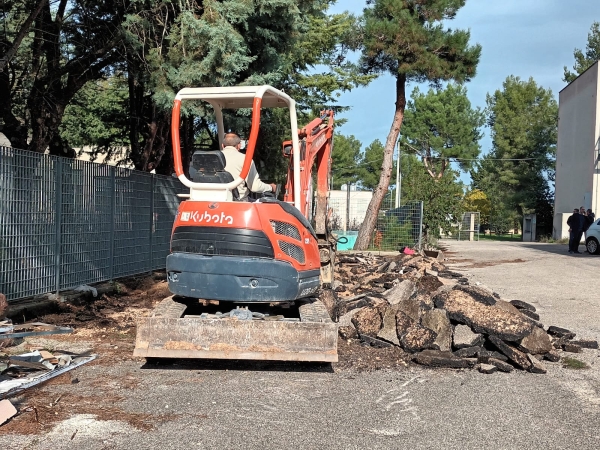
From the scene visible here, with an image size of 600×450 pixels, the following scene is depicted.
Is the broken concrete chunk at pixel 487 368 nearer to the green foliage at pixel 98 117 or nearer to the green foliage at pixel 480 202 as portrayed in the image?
the green foliage at pixel 98 117

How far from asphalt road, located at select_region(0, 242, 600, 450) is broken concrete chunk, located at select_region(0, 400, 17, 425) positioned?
29cm

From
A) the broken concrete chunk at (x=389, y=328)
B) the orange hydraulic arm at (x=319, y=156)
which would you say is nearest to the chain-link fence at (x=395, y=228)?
the orange hydraulic arm at (x=319, y=156)

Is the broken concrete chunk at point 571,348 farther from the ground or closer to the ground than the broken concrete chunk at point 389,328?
closer to the ground

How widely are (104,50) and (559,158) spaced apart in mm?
39624

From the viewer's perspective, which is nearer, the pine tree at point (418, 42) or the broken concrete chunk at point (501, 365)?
the broken concrete chunk at point (501, 365)

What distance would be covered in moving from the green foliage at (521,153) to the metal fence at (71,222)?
1885 inches

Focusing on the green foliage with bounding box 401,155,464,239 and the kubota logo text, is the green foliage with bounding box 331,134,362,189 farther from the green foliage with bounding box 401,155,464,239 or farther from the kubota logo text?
the kubota logo text

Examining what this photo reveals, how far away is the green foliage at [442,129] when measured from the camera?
74.6 metres

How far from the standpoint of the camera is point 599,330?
33.4 ft

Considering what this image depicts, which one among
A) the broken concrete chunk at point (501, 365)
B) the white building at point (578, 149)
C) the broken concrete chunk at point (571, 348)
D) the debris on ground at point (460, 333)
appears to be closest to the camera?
the broken concrete chunk at point (501, 365)

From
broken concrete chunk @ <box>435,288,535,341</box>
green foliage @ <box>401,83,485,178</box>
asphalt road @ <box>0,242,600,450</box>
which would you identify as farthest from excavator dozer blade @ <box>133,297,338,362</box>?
green foliage @ <box>401,83,485,178</box>

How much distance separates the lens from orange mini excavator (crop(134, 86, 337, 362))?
6.65 metres

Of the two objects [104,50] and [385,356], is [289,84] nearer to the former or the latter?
[104,50]

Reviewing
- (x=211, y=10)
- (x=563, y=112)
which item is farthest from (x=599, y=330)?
(x=563, y=112)
